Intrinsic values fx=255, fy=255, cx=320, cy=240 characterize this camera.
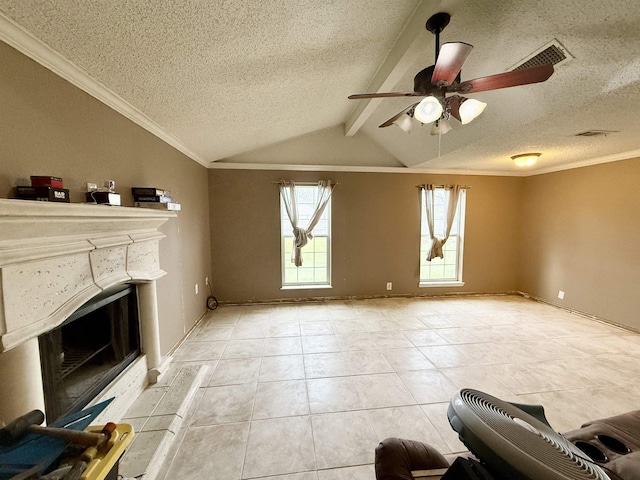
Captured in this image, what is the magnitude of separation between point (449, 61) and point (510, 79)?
0.41 metres

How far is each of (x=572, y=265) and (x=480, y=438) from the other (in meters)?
5.00

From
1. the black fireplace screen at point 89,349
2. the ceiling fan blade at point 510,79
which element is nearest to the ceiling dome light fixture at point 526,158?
the ceiling fan blade at point 510,79

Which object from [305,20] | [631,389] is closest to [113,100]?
[305,20]

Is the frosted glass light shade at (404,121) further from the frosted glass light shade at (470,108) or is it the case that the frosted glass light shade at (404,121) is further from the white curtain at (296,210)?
the white curtain at (296,210)

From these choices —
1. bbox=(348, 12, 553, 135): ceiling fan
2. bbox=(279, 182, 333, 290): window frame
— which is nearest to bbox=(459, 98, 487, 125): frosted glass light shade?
bbox=(348, 12, 553, 135): ceiling fan

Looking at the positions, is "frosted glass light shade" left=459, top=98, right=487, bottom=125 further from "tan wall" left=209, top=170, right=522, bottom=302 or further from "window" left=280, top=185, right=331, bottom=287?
"window" left=280, top=185, right=331, bottom=287

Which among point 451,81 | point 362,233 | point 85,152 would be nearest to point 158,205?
point 85,152

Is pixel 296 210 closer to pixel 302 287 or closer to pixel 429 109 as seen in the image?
pixel 302 287

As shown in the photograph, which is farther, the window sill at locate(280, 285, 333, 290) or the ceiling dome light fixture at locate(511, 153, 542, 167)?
the window sill at locate(280, 285, 333, 290)

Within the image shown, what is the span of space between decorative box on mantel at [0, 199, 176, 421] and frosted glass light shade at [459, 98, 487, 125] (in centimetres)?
237

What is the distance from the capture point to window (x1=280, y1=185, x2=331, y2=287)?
4320 millimetres

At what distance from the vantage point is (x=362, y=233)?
175 inches

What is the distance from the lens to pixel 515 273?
489 cm

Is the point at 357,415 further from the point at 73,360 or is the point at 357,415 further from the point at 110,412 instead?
the point at 73,360
